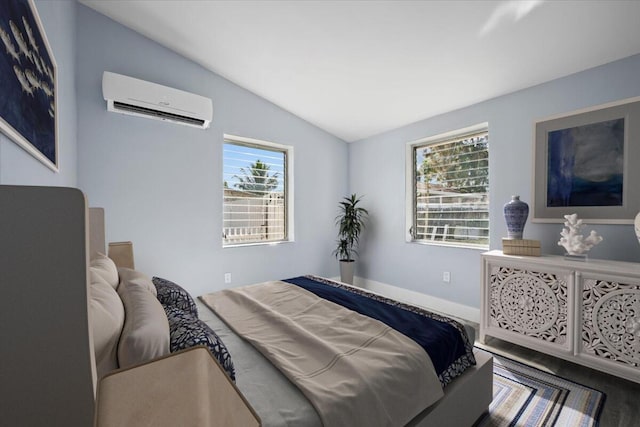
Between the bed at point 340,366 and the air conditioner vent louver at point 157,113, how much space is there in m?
1.28

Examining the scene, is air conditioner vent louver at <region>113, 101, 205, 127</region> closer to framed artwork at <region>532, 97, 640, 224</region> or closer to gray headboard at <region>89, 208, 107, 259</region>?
gray headboard at <region>89, 208, 107, 259</region>

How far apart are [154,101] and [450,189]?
3.24 meters

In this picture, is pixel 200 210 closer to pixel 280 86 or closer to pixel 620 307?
pixel 280 86

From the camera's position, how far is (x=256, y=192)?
3703 millimetres

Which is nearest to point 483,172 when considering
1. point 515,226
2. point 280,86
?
point 515,226

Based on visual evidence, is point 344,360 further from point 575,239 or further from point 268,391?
point 575,239

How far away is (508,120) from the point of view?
273 cm

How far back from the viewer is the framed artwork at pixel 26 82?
3.26 feet

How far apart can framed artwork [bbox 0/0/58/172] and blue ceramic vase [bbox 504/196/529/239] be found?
123 inches

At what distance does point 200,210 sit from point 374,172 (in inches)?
93.1

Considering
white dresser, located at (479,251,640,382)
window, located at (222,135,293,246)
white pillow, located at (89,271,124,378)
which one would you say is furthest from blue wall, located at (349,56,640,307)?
white pillow, located at (89,271,124,378)

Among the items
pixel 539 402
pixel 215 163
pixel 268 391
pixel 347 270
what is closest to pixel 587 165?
pixel 539 402

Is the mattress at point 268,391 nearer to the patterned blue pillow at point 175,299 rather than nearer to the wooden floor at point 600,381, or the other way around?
the patterned blue pillow at point 175,299

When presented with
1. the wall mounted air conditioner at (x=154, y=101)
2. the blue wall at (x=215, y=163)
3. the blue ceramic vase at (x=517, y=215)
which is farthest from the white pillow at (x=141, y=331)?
the blue ceramic vase at (x=517, y=215)
